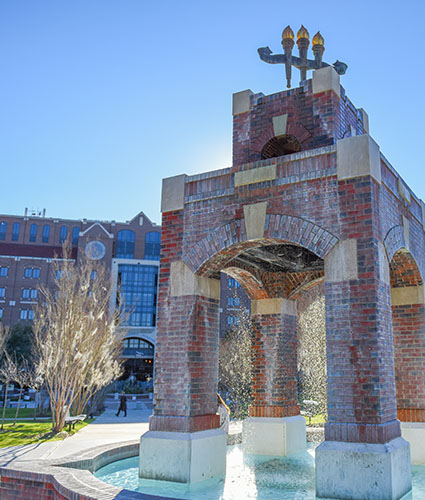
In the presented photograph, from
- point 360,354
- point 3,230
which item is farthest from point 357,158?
point 3,230

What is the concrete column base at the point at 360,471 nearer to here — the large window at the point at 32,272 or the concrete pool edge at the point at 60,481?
the concrete pool edge at the point at 60,481

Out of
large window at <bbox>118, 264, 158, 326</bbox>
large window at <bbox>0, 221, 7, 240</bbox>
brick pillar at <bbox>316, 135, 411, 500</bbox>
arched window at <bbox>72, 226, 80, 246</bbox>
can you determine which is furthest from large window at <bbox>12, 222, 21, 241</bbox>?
brick pillar at <bbox>316, 135, 411, 500</bbox>

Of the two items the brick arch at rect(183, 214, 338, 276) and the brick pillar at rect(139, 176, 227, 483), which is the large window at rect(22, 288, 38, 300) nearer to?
the brick pillar at rect(139, 176, 227, 483)

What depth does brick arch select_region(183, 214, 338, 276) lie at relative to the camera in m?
7.54

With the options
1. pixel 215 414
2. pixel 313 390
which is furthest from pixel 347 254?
pixel 313 390

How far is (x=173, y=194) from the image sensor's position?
30.4ft

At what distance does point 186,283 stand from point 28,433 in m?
11.7

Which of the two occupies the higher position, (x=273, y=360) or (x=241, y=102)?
(x=241, y=102)

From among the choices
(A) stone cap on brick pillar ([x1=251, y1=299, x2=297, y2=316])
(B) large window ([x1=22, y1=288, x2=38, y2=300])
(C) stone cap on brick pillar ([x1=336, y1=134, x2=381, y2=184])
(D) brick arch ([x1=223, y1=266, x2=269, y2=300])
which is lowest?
(A) stone cap on brick pillar ([x1=251, y1=299, x2=297, y2=316])

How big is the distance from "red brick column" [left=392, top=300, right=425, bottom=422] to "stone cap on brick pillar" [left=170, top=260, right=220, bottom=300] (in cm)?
381

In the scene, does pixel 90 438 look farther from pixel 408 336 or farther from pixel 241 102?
pixel 241 102

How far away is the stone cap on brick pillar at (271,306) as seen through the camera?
10.8 metres

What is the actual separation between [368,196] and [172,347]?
3.96 metres

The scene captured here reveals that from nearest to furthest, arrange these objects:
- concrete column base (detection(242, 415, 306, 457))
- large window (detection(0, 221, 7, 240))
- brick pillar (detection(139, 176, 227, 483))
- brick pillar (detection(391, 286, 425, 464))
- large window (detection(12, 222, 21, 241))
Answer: brick pillar (detection(139, 176, 227, 483)), brick pillar (detection(391, 286, 425, 464)), concrete column base (detection(242, 415, 306, 457)), large window (detection(12, 222, 21, 241)), large window (detection(0, 221, 7, 240))
